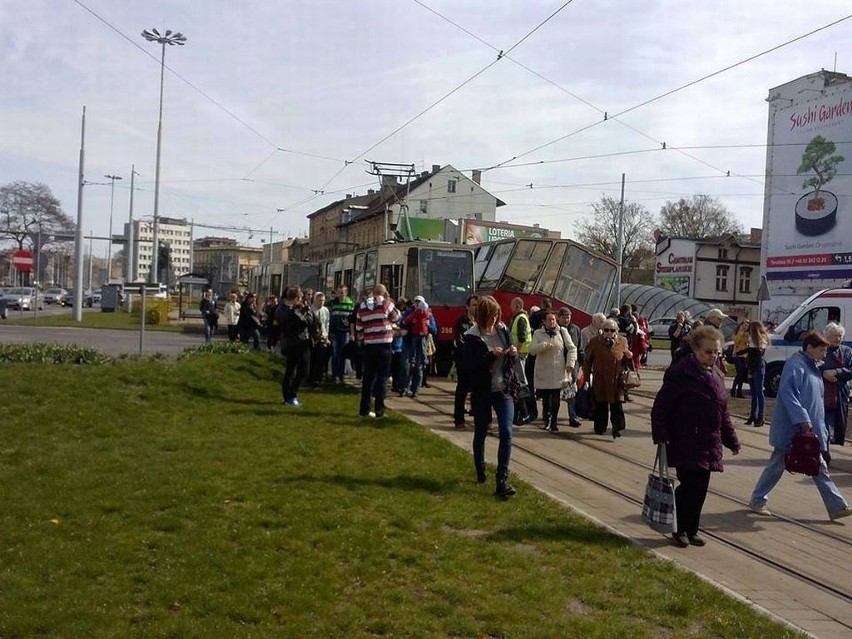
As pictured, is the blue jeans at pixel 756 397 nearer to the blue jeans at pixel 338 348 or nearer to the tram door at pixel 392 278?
the blue jeans at pixel 338 348

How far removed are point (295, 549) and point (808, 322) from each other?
636 inches

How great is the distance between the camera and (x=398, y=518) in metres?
7.10

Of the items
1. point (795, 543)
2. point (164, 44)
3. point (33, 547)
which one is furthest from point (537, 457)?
point (164, 44)

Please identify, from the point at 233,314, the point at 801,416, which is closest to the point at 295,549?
the point at 801,416

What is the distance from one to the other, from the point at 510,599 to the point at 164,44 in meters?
42.6

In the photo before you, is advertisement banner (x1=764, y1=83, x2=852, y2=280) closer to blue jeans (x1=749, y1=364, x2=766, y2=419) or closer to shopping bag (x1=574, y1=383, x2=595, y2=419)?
blue jeans (x1=749, y1=364, x2=766, y2=419)

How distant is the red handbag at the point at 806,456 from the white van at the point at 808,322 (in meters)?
11.6

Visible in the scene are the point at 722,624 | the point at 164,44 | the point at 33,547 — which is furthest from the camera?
the point at 164,44

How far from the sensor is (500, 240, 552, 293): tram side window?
22.0 metres

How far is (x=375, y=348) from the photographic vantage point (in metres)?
12.5

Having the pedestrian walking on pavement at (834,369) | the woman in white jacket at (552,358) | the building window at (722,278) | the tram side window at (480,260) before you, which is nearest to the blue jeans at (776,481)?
the pedestrian walking on pavement at (834,369)

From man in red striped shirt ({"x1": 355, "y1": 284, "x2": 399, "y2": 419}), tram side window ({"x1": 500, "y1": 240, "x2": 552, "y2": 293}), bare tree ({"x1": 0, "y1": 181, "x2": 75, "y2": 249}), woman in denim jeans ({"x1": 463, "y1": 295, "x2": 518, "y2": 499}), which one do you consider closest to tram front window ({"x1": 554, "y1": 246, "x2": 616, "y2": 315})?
tram side window ({"x1": 500, "y1": 240, "x2": 552, "y2": 293})

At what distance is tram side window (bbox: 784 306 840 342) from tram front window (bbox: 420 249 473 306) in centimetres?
741

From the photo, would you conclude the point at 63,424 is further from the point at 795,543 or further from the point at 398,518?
the point at 795,543
